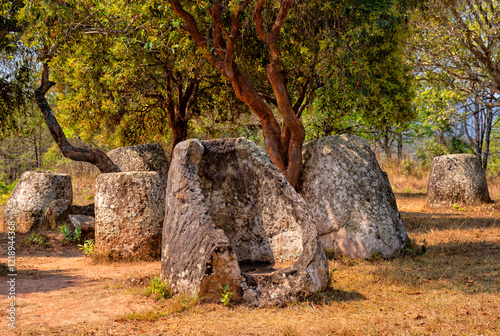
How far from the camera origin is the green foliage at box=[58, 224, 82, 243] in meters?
8.88

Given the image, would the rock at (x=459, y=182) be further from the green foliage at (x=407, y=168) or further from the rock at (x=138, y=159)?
the rock at (x=138, y=159)

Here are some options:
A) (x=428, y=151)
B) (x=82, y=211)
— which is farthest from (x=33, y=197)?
(x=428, y=151)

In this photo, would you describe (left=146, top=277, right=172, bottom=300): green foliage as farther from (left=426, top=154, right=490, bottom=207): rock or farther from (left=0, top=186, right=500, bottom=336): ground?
(left=426, top=154, right=490, bottom=207): rock

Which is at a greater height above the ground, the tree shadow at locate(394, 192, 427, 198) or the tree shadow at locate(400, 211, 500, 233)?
the tree shadow at locate(394, 192, 427, 198)

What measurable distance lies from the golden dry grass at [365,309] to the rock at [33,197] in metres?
5.40

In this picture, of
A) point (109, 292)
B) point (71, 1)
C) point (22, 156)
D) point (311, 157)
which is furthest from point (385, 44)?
point (22, 156)

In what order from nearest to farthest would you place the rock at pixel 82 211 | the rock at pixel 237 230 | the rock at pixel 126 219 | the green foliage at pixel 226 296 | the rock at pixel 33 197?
the green foliage at pixel 226 296 → the rock at pixel 237 230 → the rock at pixel 126 219 → the rock at pixel 33 197 → the rock at pixel 82 211

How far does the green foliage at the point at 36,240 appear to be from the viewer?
8867 millimetres

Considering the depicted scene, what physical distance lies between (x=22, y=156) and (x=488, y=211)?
27.7 m

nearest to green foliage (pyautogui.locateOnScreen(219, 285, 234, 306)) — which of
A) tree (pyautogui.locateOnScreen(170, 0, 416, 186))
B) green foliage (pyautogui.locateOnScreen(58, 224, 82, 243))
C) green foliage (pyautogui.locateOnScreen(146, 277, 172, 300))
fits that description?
green foliage (pyautogui.locateOnScreen(146, 277, 172, 300))

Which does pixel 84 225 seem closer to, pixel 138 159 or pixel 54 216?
pixel 54 216

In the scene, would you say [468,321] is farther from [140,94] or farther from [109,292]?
[140,94]

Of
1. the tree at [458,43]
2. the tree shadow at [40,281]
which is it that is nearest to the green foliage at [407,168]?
the tree at [458,43]

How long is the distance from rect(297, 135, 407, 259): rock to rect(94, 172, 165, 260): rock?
2.72 meters
